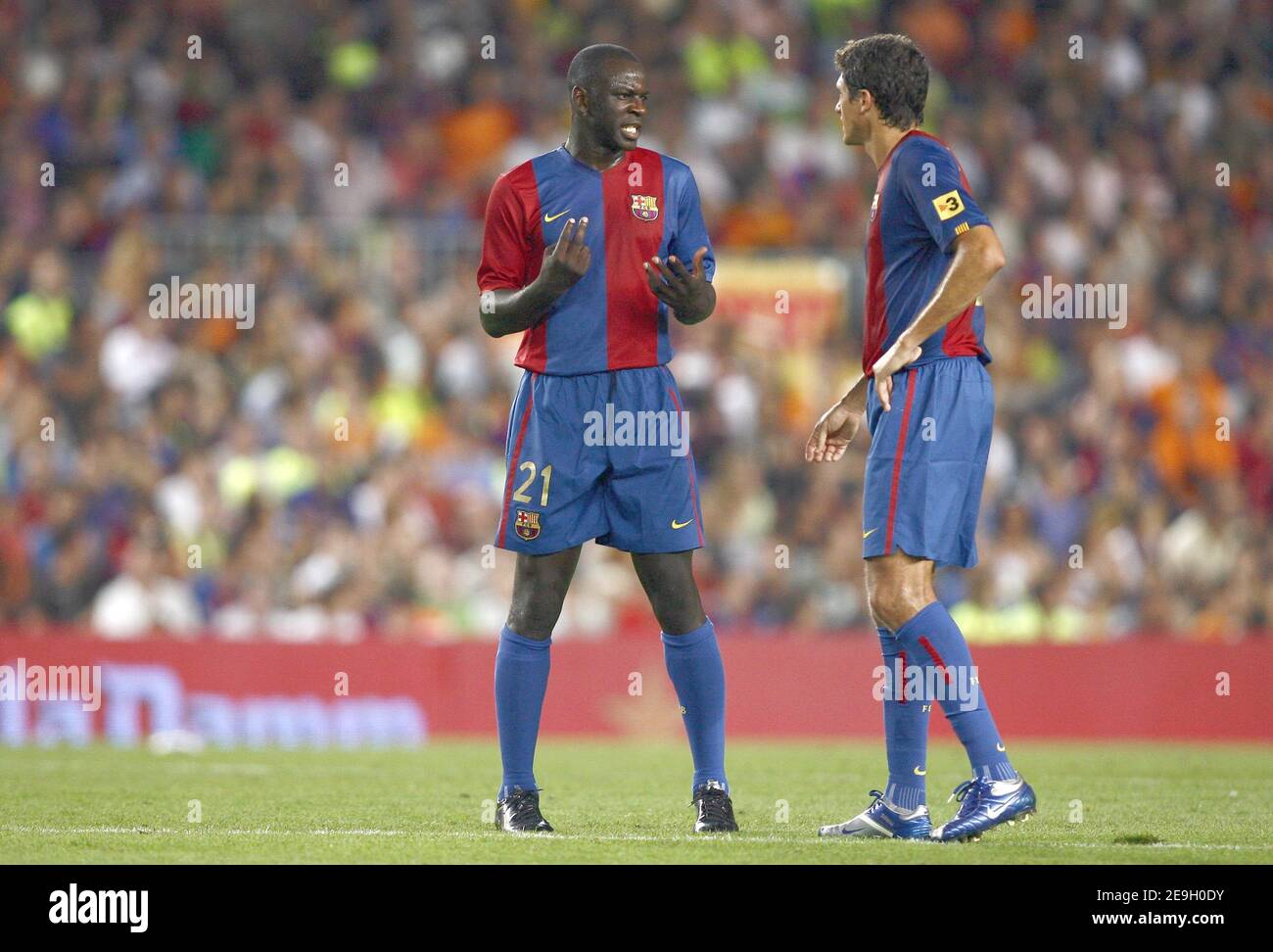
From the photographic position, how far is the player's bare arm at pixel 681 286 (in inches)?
249

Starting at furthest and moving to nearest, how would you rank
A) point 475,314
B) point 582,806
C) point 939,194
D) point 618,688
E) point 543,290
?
point 475,314 < point 618,688 < point 582,806 < point 543,290 < point 939,194

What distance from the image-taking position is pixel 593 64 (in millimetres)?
6500

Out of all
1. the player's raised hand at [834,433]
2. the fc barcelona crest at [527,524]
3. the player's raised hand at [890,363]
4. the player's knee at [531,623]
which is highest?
the player's raised hand at [890,363]

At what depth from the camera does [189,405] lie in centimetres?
1407

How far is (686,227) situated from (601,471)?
950 millimetres

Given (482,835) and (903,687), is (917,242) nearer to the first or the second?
(903,687)

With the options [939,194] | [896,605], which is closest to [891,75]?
[939,194]

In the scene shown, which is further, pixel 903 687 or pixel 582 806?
pixel 582 806

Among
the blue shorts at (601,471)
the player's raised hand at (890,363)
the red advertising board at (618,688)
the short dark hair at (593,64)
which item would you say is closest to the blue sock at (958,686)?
the player's raised hand at (890,363)

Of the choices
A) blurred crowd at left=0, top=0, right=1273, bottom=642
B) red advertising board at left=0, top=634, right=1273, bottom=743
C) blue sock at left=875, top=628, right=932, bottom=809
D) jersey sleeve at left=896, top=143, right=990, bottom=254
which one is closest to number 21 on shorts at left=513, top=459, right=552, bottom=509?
blue sock at left=875, top=628, right=932, bottom=809

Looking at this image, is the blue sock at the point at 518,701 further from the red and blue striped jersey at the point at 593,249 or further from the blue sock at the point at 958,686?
the blue sock at the point at 958,686

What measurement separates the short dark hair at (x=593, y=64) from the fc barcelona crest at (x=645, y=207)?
0.41 metres

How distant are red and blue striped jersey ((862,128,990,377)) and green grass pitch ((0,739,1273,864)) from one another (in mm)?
1621
